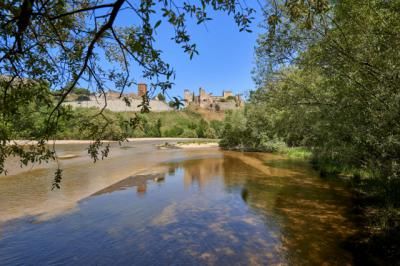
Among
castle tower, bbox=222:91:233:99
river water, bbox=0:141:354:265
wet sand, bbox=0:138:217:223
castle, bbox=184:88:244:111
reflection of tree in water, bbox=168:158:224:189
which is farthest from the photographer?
castle tower, bbox=222:91:233:99

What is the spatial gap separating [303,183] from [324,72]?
8.52 meters

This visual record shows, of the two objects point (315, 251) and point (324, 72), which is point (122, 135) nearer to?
point (315, 251)

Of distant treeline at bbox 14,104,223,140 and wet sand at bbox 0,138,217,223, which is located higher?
distant treeline at bbox 14,104,223,140

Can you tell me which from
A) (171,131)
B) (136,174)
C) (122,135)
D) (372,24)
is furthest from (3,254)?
(171,131)

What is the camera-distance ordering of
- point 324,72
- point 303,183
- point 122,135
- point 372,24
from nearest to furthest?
point 122,135 < point 372,24 < point 324,72 < point 303,183

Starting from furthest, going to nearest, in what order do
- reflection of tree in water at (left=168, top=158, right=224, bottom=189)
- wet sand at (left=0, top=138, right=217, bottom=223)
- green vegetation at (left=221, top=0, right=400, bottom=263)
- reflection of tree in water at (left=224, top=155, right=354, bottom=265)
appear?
reflection of tree in water at (left=168, top=158, right=224, bottom=189)
wet sand at (left=0, top=138, right=217, bottom=223)
reflection of tree in water at (left=224, top=155, right=354, bottom=265)
green vegetation at (left=221, top=0, right=400, bottom=263)

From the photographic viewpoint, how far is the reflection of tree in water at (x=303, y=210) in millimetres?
7434

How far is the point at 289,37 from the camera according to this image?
9633 mm

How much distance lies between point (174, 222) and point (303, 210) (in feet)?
14.4

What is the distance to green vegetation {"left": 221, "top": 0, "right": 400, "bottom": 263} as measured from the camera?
265 inches

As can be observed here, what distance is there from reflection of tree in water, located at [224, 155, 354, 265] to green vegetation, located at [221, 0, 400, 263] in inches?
26.9

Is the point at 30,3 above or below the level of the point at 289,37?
below

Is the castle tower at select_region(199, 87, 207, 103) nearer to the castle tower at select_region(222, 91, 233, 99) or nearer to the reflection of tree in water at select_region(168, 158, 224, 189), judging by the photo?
the castle tower at select_region(222, 91, 233, 99)

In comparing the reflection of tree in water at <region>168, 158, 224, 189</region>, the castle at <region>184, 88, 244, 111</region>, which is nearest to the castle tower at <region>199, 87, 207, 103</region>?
the castle at <region>184, 88, 244, 111</region>
